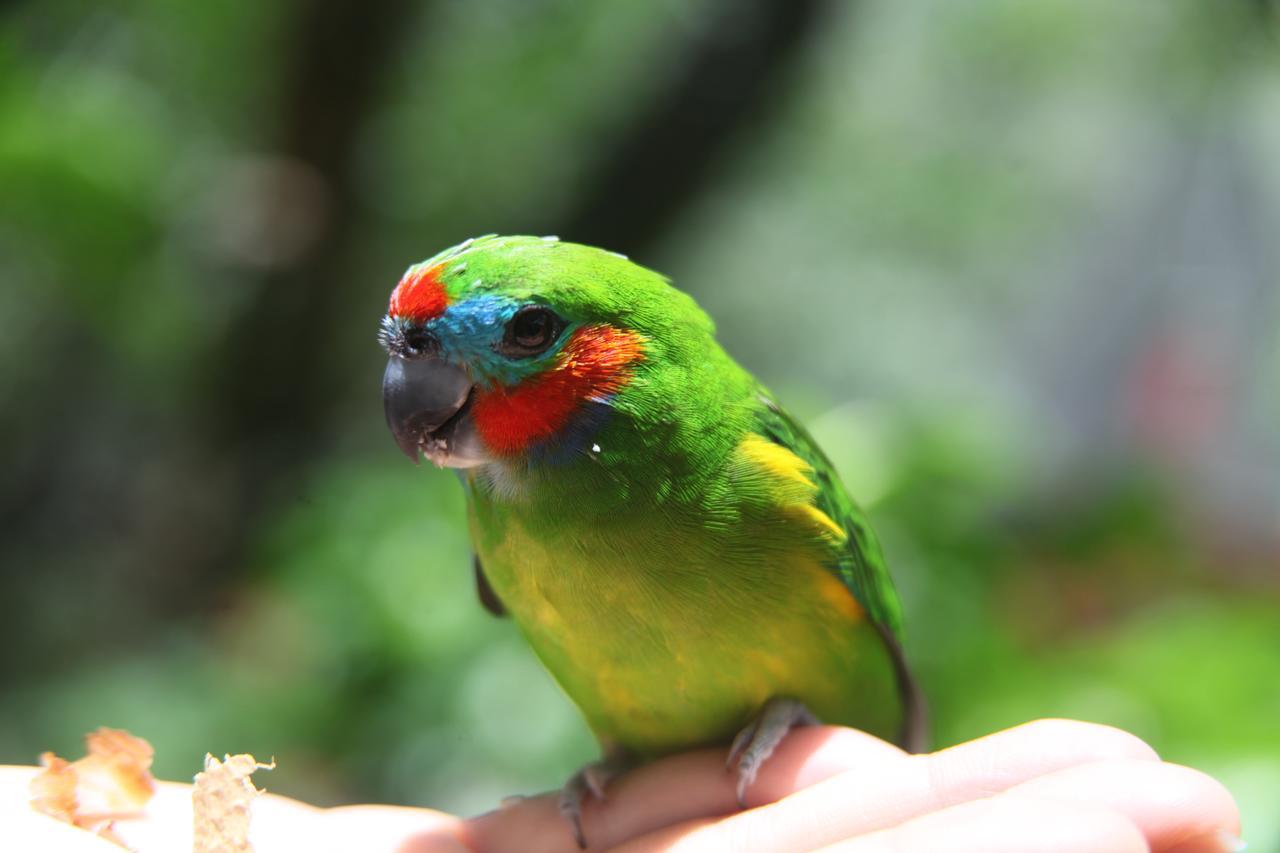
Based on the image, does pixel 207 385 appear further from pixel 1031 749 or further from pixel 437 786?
pixel 1031 749

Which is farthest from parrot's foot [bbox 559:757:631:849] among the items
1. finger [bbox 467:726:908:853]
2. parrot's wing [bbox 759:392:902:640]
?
parrot's wing [bbox 759:392:902:640]

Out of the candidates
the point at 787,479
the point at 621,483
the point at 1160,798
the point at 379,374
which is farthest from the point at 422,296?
the point at 379,374

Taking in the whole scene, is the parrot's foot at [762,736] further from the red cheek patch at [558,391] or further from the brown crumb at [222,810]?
the brown crumb at [222,810]

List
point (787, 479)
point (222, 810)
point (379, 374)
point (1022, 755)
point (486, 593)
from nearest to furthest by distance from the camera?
point (1022, 755), point (222, 810), point (787, 479), point (486, 593), point (379, 374)

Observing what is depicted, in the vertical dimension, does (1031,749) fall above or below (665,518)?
below

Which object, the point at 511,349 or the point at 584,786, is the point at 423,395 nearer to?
the point at 511,349

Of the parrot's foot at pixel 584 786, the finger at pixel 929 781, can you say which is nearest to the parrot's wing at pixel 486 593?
the parrot's foot at pixel 584 786

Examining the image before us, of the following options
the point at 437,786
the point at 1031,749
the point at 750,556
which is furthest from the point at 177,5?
the point at 1031,749
